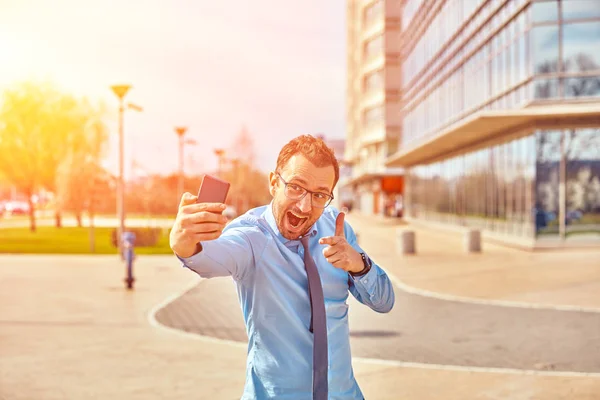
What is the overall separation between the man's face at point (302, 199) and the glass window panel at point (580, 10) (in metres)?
24.5

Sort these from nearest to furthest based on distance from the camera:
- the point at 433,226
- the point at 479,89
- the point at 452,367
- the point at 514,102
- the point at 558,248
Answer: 1. the point at 452,367
2. the point at 558,248
3. the point at 514,102
4. the point at 479,89
5. the point at 433,226

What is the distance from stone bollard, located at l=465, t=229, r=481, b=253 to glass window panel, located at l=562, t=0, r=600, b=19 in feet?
24.6

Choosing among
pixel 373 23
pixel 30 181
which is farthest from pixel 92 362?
pixel 373 23

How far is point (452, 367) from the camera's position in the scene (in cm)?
789

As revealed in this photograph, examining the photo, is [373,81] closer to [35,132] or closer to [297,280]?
[35,132]

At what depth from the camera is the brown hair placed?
2.77m

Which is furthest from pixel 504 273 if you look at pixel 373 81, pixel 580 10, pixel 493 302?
pixel 373 81

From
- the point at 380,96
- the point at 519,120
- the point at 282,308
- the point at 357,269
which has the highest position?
the point at 380,96

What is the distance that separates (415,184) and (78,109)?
74.5 ft

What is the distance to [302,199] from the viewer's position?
8.95ft

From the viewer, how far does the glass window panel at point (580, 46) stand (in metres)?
25.0

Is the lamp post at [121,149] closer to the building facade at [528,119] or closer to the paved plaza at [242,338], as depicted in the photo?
the paved plaza at [242,338]

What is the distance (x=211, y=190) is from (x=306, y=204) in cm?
47

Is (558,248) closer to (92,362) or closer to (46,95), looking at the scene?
(92,362)
